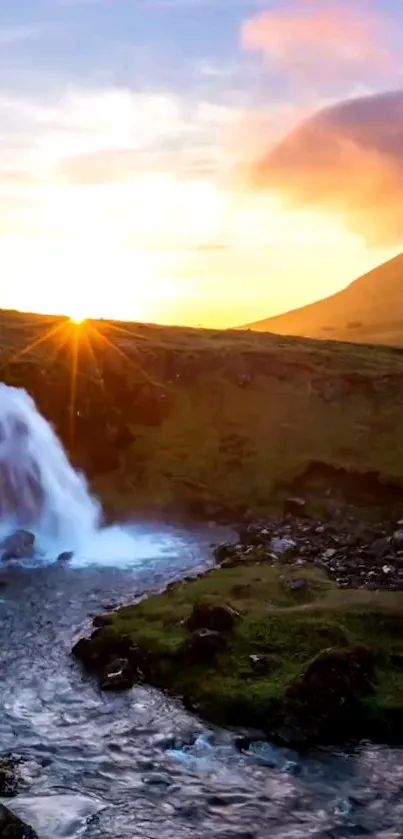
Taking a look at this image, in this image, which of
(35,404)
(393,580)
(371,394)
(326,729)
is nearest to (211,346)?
(371,394)

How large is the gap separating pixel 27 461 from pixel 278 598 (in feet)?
74.5

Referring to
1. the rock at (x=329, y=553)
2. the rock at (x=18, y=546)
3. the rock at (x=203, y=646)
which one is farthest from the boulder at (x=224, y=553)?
the rock at (x=203, y=646)

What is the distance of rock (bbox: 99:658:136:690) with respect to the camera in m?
23.6

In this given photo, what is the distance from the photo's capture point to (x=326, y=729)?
67.8 feet

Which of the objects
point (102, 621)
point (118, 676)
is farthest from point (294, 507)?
point (118, 676)

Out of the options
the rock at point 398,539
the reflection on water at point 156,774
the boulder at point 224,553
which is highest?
the rock at point 398,539

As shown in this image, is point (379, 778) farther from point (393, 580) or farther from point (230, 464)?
point (230, 464)

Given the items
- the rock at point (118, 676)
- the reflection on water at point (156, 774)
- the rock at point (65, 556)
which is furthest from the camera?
the rock at point (65, 556)

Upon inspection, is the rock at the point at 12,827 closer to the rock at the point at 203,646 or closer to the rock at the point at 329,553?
the rock at the point at 203,646

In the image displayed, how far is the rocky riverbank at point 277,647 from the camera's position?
21125 millimetres

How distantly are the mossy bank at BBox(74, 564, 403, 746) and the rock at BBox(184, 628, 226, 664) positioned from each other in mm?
28

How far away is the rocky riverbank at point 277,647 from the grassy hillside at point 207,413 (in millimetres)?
15303

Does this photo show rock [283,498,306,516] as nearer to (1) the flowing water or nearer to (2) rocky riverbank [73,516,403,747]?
(2) rocky riverbank [73,516,403,747]

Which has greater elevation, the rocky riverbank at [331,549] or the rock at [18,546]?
the rock at [18,546]
